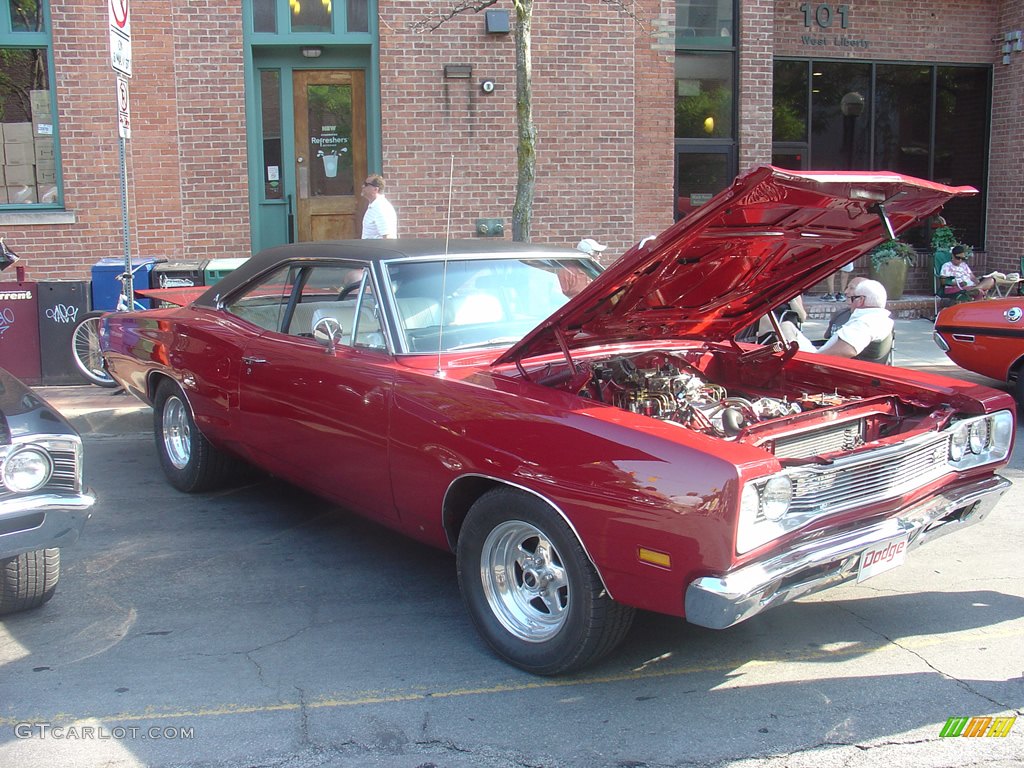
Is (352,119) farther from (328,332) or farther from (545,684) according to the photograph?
(545,684)

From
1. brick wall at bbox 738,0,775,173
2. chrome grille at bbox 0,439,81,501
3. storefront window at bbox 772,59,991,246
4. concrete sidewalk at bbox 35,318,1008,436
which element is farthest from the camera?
storefront window at bbox 772,59,991,246

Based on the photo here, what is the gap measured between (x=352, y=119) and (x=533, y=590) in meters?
9.06

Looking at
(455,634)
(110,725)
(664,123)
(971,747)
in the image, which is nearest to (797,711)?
(971,747)

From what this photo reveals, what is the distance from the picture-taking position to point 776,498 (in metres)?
3.44

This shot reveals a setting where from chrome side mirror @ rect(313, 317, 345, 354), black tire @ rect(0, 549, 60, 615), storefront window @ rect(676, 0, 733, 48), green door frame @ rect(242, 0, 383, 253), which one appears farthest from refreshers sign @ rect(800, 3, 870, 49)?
black tire @ rect(0, 549, 60, 615)

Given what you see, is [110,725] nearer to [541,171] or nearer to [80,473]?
[80,473]

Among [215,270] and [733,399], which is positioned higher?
[215,270]

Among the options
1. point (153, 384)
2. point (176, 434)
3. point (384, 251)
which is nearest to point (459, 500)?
point (384, 251)

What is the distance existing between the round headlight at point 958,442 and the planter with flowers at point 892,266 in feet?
34.7

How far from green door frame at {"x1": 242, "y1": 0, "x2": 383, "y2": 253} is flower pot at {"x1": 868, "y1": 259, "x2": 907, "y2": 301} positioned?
7296 millimetres

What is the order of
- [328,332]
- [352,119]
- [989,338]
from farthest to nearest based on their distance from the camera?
[352,119]
[989,338]
[328,332]

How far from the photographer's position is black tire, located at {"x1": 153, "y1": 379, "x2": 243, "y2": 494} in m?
6.18

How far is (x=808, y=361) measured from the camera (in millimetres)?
5188

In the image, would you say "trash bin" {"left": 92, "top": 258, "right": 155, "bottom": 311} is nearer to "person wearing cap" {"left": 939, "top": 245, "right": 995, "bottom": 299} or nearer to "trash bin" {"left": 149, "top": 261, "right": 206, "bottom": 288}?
"trash bin" {"left": 149, "top": 261, "right": 206, "bottom": 288}
